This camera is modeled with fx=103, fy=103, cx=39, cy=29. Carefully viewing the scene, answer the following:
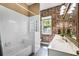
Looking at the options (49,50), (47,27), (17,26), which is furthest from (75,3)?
(17,26)

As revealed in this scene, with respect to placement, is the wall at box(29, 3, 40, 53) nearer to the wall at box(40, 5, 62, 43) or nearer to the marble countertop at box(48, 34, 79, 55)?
the wall at box(40, 5, 62, 43)

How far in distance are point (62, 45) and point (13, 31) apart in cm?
75

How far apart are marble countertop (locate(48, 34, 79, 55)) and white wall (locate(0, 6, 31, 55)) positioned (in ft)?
1.24

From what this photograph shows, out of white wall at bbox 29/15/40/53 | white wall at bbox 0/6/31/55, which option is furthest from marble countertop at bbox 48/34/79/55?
white wall at bbox 0/6/31/55

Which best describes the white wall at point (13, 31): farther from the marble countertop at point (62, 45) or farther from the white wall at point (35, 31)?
the marble countertop at point (62, 45)

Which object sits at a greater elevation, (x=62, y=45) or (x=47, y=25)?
(x=47, y=25)

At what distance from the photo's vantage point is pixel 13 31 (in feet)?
4.93

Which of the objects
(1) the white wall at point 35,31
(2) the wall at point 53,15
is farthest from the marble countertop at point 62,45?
(1) the white wall at point 35,31

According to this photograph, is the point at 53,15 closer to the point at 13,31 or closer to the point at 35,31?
the point at 35,31

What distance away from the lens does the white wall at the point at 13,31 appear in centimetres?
146

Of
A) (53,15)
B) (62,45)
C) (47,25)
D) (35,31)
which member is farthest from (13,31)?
(62,45)

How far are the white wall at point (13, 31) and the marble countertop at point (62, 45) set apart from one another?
38 centimetres

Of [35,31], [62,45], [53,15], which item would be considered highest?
[53,15]

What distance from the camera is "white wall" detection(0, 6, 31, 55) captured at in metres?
1.46
